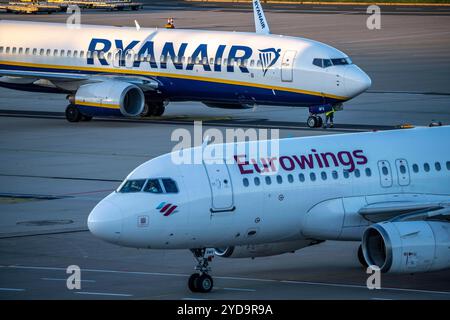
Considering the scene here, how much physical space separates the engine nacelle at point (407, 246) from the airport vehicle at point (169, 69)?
92.5 feet

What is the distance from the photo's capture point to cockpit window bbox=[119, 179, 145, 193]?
2847 cm

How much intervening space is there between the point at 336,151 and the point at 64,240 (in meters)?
9.02

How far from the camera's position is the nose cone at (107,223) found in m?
27.6

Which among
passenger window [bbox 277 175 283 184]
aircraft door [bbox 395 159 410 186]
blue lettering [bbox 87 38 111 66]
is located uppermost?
blue lettering [bbox 87 38 111 66]

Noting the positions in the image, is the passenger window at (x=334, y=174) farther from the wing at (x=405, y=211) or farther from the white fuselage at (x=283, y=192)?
the wing at (x=405, y=211)

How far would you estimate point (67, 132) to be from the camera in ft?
188

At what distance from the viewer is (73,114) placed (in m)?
60.2

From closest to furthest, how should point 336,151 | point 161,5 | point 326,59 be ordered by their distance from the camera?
point 336,151, point 326,59, point 161,5

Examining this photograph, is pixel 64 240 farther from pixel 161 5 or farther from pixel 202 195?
pixel 161 5

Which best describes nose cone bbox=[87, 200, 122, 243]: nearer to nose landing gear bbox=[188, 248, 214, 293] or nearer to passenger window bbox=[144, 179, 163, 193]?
passenger window bbox=[144, 179, 163, 193]

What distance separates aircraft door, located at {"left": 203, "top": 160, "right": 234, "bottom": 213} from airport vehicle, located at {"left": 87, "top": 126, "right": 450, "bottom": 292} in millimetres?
22

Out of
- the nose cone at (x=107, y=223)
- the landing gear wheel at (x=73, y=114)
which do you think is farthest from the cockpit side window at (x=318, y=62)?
the nose cone at (x=107, y=223)

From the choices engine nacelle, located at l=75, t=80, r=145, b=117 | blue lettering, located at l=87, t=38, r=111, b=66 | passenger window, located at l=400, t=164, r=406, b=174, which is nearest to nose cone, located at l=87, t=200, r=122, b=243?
passenger window, located at l=400, t=164, r=406, b=174

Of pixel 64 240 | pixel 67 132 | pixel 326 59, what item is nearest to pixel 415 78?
pixel 326 59
